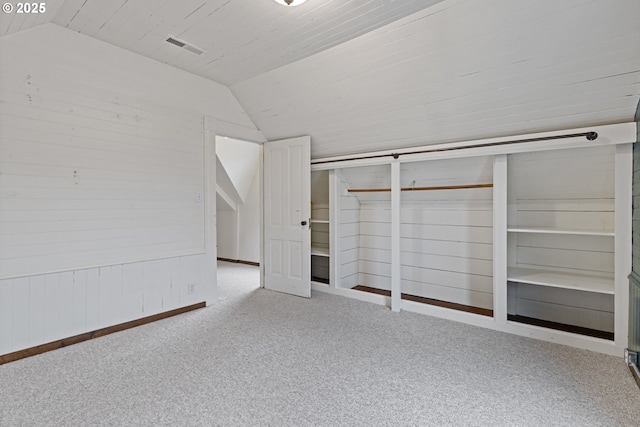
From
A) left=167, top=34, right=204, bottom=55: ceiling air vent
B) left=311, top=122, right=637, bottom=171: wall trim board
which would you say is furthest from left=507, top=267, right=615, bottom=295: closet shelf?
left=167, top=34, right=204, bottom=55: ceiling air vent

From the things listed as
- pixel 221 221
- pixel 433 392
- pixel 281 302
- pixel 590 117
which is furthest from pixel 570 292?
pixel 221 221

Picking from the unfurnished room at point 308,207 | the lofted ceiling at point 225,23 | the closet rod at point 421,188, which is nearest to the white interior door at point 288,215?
the unfurnished room at point 308,207

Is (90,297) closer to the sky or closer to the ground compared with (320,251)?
closer to the ground

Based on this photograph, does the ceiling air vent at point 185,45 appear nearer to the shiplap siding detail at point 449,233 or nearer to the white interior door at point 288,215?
the white interior door at point 288,215

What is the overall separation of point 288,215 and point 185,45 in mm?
2041

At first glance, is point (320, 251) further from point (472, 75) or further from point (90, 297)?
point (472, 75)

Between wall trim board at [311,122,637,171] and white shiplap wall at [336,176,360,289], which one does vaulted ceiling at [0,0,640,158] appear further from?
white shiplap wall at [336,176,360,289]

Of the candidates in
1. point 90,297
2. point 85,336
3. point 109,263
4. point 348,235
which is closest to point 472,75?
point 348,235

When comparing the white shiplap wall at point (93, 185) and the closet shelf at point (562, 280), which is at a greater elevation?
the white shiplap wall at point (93, 185)

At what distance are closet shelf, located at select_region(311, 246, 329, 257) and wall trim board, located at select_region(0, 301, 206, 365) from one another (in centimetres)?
157

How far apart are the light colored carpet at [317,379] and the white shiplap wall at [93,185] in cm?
37

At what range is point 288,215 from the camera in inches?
158

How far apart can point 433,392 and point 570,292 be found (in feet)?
6.36

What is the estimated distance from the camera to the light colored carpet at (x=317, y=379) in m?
1.73
